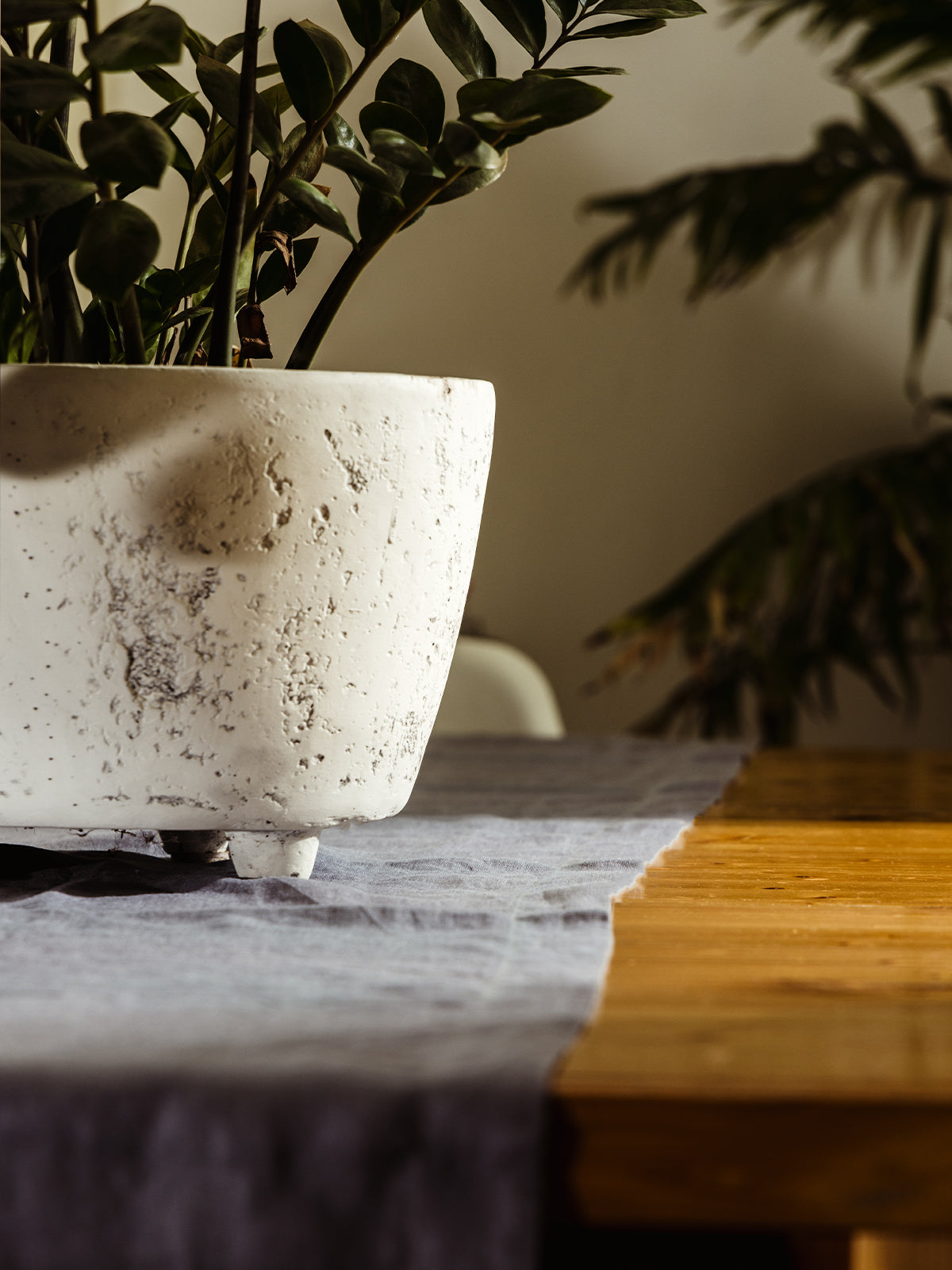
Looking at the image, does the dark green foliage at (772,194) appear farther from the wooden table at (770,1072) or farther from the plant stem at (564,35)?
the wooden table at (770,1072)

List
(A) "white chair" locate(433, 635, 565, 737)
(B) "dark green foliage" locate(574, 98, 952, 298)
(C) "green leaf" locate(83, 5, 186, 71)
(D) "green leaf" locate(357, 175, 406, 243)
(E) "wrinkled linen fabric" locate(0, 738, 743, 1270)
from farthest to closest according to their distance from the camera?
(B) "dark green foliage" locate(574, 98, 952, 298)
(A) "white chair" locate(433, 635, 565, 737)
(D) "green leaf" locate(357, 175, 406, 243)
(C) "green leaf" locate(83, 5, 186, 71)
(E) "wrinkled linen fabric" locate(0, 738, 743, 1270)

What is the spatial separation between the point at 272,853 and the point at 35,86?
0.29 m

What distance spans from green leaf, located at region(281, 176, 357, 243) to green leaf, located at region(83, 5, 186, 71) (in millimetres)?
71

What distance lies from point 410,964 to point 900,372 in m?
2.15

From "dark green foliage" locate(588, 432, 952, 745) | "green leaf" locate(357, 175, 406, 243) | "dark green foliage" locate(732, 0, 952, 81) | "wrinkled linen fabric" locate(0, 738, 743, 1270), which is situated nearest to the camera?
"wrinkled linen fabric" locate(0, 738, 743, 1270)

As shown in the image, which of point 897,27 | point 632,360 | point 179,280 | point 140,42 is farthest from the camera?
point 632,360

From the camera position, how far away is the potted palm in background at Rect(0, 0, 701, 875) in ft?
1.42

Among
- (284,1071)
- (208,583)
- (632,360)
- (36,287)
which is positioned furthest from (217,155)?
(632,360)

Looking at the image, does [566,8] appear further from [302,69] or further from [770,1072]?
[770,1072]

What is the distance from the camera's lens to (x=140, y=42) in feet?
1.31

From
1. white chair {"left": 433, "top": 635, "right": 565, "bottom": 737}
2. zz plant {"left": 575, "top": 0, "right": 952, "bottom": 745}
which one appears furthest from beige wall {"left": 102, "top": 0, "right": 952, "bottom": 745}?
white chair {"left": 433, "top": 635, "right": 565, "bottom": 737}

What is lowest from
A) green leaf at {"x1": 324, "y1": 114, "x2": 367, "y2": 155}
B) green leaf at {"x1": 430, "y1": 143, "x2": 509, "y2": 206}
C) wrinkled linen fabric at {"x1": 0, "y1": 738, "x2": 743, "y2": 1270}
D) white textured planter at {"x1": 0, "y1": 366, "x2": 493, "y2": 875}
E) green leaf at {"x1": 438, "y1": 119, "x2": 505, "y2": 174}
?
wrinkled linen fabric at {"x1": 0, "y1": 738, "x2": 743, "y2": 1270}

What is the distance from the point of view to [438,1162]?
255mm

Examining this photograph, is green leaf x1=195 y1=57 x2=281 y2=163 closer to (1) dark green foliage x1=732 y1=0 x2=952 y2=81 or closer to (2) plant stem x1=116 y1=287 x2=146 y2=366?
(2) plant stem x1=116 y1=287 x2=146 y2=366
